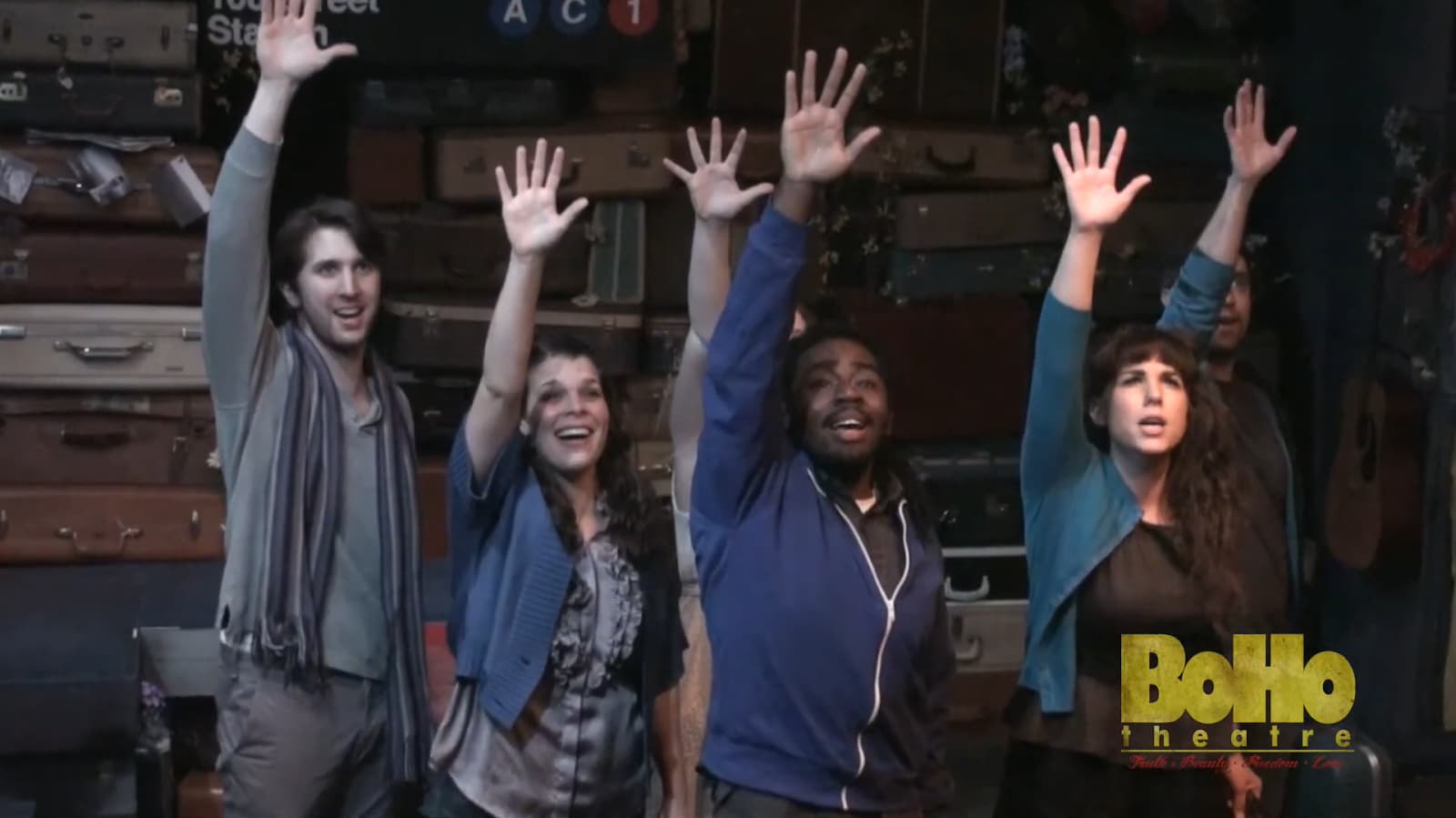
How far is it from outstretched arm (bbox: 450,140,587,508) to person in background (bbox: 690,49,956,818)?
0.88ft

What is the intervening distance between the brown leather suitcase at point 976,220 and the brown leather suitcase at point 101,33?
140cm

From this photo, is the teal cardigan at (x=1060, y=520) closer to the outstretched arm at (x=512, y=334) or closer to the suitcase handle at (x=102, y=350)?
the outstretched arm at (x=512, y=334)

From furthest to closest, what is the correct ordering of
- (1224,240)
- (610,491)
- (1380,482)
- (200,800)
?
1. (1380,482)
2. (200,800)
3. (1224,240)
4. (610,491)

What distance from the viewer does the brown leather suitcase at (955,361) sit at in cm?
375

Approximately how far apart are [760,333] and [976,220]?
1910mm

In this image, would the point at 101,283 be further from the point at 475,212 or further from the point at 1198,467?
the point at 1198,467

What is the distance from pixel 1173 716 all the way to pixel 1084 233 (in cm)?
57

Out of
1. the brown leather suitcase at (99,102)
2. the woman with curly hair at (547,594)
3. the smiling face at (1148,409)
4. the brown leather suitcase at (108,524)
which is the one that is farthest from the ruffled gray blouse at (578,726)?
the brown leather suitcase at (99,102)

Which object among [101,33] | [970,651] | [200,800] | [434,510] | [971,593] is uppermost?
[101,33]

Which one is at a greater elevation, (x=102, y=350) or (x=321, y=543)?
(x=102, y=350)

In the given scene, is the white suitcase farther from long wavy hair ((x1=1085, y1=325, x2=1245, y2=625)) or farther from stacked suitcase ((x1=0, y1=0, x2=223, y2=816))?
long wavy hair ((x1=1085, y1=325, x2=1245, y2=625))

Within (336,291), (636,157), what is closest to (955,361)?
(636,157)

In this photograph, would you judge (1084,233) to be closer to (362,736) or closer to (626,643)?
(626,643)

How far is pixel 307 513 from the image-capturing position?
91.4 inches
